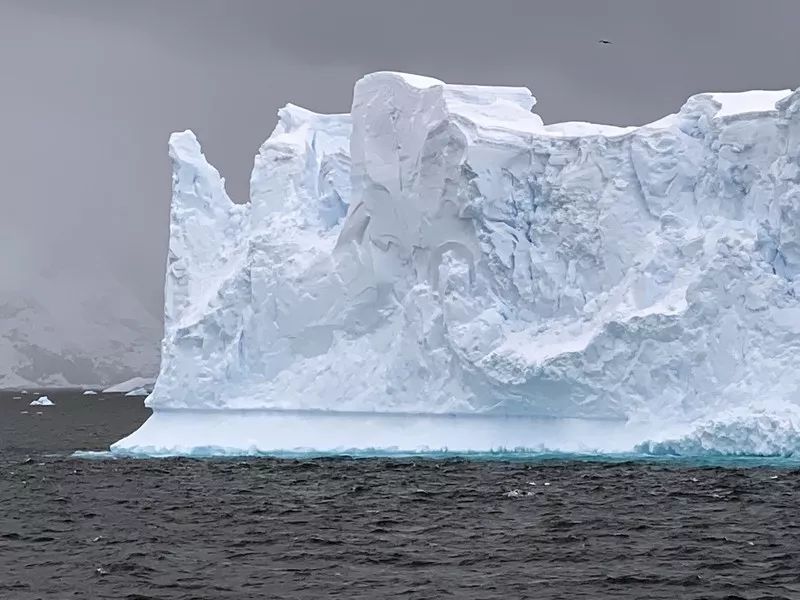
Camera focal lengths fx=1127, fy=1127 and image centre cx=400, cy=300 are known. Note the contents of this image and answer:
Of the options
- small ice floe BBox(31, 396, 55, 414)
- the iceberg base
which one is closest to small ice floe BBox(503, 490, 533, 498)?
the iceberg base

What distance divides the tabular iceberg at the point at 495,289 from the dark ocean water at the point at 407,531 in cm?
181

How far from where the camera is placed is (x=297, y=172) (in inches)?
1190

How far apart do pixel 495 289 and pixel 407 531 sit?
460 inches

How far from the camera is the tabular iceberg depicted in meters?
24.6

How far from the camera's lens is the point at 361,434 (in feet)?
87.5

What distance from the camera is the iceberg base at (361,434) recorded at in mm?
25344

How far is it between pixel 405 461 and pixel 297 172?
8819 millimetres

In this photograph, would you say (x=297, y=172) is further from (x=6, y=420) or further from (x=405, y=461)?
(x=6, y=420)

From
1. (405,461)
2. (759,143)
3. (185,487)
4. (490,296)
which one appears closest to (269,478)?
(185,487)

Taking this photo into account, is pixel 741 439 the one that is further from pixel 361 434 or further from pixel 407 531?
pixel 407 531

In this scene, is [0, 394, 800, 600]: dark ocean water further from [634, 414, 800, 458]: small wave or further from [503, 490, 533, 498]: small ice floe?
[634, 414, 800, 458]: small wave

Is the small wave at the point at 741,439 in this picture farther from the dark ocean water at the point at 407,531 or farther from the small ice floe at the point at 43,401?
the small ice floe at the point at 43,401

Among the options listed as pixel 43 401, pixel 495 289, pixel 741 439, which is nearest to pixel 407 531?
pixel 741 439

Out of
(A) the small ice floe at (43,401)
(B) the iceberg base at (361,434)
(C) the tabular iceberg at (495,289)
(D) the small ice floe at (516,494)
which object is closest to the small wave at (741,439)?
(C) the tabular iceberg at (495,289)
